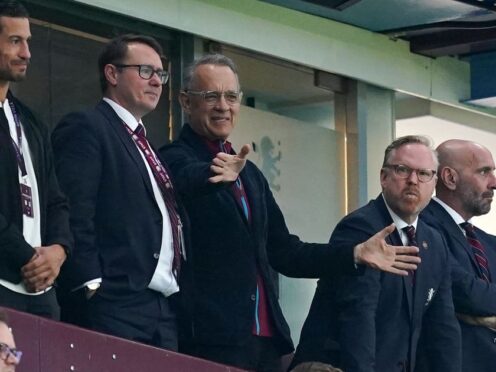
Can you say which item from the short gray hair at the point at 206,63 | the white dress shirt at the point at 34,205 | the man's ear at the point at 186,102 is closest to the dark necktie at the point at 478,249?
the short gray hair at the point at 206,63

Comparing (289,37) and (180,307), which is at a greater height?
(289,37)

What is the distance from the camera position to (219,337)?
7.80 meters

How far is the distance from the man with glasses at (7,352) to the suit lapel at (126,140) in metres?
1.71

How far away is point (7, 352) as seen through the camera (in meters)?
5.85

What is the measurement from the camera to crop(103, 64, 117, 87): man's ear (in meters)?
7.77

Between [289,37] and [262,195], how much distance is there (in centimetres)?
326

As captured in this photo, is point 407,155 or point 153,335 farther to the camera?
point 407,155

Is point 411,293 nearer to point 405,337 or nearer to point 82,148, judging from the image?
point 405,337

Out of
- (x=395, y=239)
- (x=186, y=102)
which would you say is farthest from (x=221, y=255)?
(x=395, y=239)

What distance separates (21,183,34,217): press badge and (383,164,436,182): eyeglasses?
7.31 ft

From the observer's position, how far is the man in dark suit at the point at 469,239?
8984mm

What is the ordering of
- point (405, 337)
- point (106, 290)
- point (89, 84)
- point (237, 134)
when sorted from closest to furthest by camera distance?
1. point (106, 290)
2. point (405, 337)
3. point (89, 84)
4. point (237, 134)

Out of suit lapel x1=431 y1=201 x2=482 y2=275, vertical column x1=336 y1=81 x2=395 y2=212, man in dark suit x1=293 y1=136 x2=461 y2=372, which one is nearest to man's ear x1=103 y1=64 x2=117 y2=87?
man in dark suit x1=293 y1=136 x2=461 y2=372

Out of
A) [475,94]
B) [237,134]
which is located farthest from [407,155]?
[475,94]
